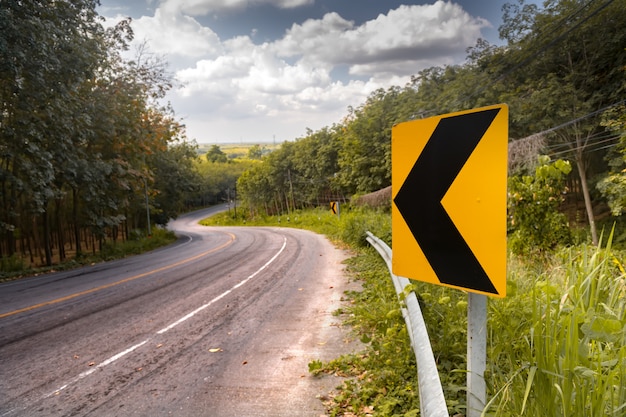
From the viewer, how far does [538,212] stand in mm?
8664

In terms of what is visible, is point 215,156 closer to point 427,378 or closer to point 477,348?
point 427,378

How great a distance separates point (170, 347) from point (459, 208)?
15.8 feet

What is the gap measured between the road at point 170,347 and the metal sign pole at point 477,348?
7.03 ft

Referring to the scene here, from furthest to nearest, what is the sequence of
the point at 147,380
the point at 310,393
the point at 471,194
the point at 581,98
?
the point at 581,98 → the point at 147,380 → the point at 310,393 → the point at 471,194

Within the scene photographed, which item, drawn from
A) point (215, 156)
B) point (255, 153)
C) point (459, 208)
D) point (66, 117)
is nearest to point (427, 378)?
point (459, 208)

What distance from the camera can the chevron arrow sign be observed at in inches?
59.4

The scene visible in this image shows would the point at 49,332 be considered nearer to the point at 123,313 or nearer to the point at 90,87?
the point at 123,313

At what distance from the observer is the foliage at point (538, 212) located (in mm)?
8570

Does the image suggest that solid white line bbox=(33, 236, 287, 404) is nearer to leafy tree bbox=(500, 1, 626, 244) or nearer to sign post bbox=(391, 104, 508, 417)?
sign post bbox=(391, 104, 508, 417)

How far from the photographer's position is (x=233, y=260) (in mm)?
14367

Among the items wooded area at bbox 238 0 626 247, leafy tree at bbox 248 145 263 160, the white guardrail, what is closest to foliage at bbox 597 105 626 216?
wooded area at bbox 238 0 626 247

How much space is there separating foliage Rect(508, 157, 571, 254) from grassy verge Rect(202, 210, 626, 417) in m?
4.24

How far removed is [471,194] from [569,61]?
23.6 meters

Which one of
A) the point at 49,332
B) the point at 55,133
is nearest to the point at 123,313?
the point at 49,332
